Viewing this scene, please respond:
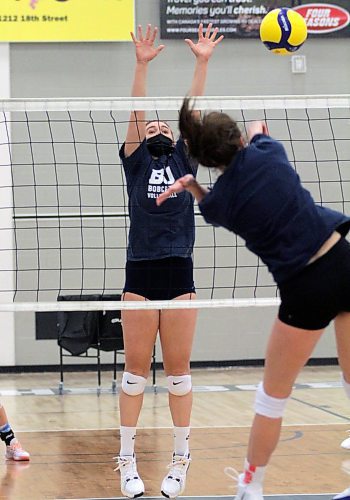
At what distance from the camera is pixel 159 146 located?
214 inches

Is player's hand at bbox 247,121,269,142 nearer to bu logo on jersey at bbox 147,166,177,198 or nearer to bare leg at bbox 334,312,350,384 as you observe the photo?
bare leg at bbox 334,312,350,384

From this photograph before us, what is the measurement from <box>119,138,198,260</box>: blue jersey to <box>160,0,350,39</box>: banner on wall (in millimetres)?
6526

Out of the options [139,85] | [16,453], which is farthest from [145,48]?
[16,453]

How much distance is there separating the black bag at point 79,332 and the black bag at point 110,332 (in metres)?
0.06

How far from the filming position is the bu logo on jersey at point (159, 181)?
5.33m

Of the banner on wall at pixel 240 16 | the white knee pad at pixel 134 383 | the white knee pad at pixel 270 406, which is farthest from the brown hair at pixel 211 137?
the banner on wall at pixel 240 16

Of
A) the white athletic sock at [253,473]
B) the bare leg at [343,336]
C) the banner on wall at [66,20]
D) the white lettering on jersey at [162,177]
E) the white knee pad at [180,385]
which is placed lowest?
the white knee pad at [180,385]

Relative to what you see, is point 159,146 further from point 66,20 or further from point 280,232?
point 66,20

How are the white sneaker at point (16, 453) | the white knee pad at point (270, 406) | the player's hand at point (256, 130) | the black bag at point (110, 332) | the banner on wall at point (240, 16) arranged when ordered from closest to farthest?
the white knee pad at point (270, 406) < the player's hand at point (256, 130) < the white sneaker at point (16, 453) < the black bag at point (110, 332) < the banner on wall at point (240, 16)

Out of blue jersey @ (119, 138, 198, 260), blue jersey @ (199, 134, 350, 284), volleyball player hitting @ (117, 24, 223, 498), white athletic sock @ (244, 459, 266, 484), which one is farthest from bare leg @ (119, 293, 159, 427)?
blue jersey @ (199, 134, 350, 284)

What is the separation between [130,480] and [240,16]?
7771 mm

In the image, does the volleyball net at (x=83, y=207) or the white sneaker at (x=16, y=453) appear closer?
the white sneaker at (x=16, y=453)

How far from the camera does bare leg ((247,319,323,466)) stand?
4.01m

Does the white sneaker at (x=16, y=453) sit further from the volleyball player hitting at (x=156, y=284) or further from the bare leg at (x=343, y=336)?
the bare leg at (x=343, y=336)
